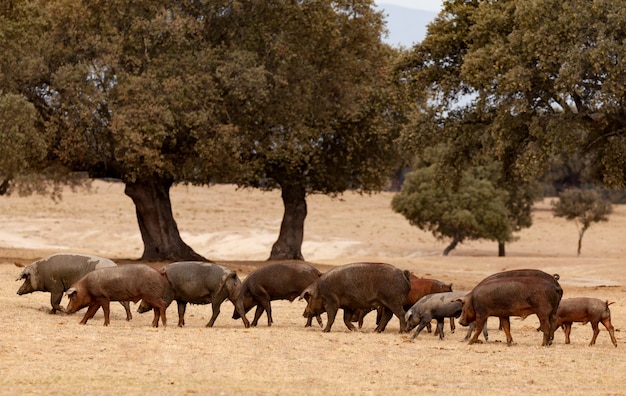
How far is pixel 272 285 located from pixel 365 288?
1.79 m

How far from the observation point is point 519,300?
16.0 metres

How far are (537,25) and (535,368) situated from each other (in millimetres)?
15909

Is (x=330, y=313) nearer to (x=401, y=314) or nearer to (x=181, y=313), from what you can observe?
(x=401, y=314)

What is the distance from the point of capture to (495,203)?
5675 cm

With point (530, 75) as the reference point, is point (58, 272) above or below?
below

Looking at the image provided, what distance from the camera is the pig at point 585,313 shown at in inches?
653

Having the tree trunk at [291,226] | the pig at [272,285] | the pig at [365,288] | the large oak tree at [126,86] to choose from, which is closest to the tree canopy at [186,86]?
the large oak tree at [126,86]

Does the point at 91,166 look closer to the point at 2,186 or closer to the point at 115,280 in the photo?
the point at 2,186

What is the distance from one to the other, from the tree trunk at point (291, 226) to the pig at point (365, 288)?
2301 cm

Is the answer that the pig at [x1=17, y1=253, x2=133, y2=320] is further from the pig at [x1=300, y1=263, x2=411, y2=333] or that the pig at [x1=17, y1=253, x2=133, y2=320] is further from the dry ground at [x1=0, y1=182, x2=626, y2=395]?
the pig at [x1=300, y1=263, x2=411, y2=333]

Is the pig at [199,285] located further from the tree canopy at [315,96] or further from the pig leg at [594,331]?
the tree canopy at [315,96]

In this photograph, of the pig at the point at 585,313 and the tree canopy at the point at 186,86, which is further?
the tree canopy at the point at 186,86

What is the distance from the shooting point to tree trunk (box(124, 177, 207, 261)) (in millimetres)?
36219

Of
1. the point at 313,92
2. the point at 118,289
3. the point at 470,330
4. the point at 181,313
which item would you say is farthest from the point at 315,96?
the point at 470,330
